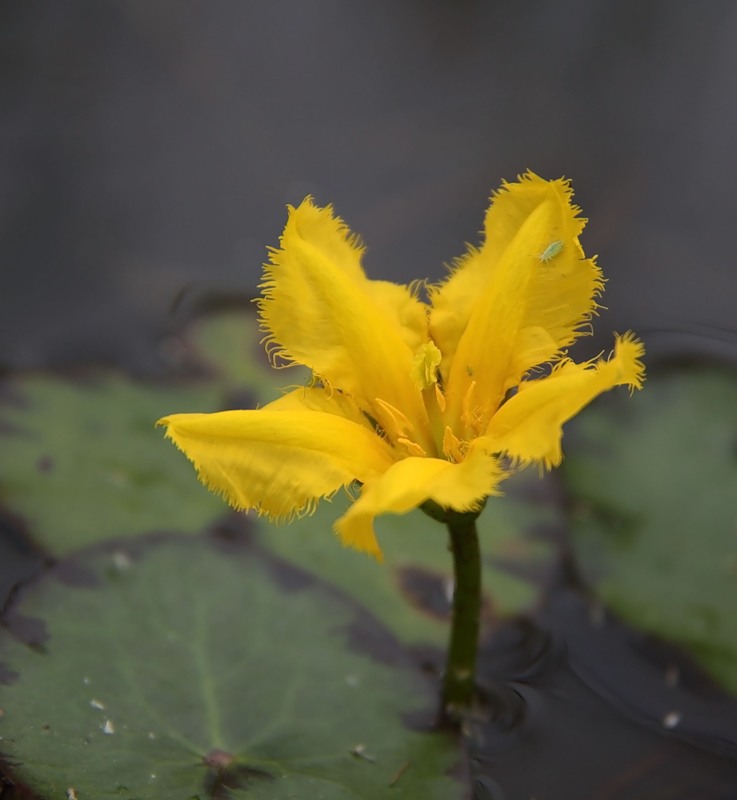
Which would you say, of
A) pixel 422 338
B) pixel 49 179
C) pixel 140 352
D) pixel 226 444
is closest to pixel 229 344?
pixel 140 352

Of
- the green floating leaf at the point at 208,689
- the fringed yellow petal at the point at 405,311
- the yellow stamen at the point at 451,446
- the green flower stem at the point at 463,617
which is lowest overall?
the green floating leaf at the point at 208,689

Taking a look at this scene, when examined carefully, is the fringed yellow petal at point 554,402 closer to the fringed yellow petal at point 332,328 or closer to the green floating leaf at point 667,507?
the fringed yellow petal at point 332,328

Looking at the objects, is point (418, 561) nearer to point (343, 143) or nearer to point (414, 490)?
point (414, 490)

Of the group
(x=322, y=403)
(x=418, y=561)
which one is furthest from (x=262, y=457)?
(x=418, y=561)

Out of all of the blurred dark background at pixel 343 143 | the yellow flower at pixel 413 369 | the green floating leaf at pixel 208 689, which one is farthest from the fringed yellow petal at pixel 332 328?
the blurred dark background at pixel 343 143

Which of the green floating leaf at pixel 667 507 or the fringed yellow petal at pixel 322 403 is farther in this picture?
the green floating leaf at pixel 667 507

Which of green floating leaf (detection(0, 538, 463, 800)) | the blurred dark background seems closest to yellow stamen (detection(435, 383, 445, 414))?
green floating leaf (detection(0, 538, 463, 800))

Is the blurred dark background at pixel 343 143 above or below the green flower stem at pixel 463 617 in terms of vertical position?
above
